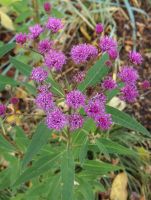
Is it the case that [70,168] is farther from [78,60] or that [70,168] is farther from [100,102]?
[78,60]

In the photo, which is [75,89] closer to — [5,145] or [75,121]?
[75,121]

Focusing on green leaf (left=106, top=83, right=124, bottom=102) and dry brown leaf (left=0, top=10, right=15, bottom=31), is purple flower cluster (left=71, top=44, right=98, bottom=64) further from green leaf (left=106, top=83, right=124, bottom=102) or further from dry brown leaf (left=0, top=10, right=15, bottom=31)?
dry brown leaf (left=0, top=10, right=15, bottom=31)

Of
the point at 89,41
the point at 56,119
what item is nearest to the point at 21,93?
the point at 89,41

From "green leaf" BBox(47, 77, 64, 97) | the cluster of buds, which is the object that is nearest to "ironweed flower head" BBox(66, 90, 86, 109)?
the cluster of buds

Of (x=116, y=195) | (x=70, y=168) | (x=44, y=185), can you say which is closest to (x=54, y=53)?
A: (x=70, y=168)

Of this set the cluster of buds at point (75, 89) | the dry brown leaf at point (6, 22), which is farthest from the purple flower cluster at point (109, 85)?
the dry brown leaf at point (6, 22)

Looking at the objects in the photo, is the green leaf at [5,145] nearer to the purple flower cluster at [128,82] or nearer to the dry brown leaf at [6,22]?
the purple flower cluster at [128,82]
